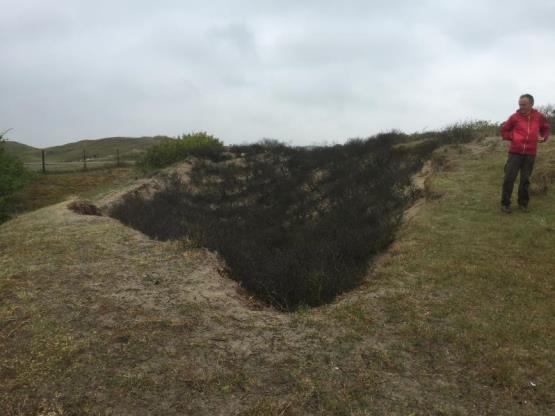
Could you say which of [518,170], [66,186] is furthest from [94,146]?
[518,170]

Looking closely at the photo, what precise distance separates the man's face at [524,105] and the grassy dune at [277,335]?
1.90 meters

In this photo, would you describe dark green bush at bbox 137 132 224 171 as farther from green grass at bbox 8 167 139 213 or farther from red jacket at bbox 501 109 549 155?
red jacket at bbox 501 109 549 155

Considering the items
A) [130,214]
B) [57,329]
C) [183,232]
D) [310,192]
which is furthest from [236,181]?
[57,329]

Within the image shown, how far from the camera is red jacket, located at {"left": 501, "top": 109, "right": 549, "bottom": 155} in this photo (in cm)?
713

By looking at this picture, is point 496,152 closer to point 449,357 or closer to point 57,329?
point 449,357

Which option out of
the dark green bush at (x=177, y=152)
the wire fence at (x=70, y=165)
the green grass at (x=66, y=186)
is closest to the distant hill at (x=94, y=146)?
the wire fence at (x=70, y=165)

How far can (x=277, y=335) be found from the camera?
4.20 meters

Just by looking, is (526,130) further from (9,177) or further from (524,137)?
(9,177)

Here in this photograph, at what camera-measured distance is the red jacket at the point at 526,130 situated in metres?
7.13

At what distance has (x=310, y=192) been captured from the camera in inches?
544

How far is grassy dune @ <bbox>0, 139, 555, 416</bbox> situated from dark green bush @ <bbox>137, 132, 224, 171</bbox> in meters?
14.4

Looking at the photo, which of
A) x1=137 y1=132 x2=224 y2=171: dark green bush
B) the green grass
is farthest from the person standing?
x1=137 y1=132 x2=224 y2=171: dark green bush

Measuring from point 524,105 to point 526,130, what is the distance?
41 centimetres

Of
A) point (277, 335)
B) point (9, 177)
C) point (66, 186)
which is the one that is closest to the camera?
point (277, 335)
